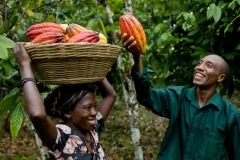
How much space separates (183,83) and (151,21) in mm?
834

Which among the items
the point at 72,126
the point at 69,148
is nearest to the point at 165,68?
the point at 72,126

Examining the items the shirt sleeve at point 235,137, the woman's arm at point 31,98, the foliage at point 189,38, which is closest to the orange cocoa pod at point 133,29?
the woman's arm at point 31,98

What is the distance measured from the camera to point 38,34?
1.59m

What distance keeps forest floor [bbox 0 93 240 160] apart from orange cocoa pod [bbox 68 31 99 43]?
3197mm

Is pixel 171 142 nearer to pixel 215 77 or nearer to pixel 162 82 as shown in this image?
pixel 215 77

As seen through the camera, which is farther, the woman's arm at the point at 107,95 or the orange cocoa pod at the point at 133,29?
the woman's arm at the point at 107,95

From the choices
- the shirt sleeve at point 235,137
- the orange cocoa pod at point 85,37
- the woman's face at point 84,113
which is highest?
the orange cocoa pod at point 85,37

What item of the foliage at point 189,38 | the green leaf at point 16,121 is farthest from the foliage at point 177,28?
the green leaf at point 16,121

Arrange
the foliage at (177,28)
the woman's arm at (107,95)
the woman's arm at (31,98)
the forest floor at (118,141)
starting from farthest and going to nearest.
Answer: the forest floor at (118,141)
the foliage at (177,28)
the woman's arm at (107,95)
the woman's arm at (31,98)

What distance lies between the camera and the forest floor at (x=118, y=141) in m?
4.80

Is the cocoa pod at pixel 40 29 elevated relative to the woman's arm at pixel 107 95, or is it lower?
elevated

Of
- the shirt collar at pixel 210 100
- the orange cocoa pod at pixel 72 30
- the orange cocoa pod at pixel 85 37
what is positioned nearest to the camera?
the orange cocoa pod at pixel 85 37

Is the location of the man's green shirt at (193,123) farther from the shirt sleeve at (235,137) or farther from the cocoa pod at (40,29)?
the cocoa pod at (40,29)

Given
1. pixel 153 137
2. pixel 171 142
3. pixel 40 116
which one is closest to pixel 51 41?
pixel 40 116
